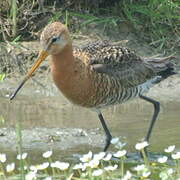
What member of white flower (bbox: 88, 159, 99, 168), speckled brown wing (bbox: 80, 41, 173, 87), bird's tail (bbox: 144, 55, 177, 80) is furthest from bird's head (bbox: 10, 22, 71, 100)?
white flower (bbox: 88, 159, 99, 168)

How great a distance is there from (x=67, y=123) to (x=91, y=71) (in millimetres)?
1319

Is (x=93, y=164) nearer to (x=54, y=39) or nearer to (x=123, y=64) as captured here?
(x=54, y=39)

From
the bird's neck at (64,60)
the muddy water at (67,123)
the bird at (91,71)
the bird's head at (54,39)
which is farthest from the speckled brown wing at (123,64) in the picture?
the muddy water at (67,123)

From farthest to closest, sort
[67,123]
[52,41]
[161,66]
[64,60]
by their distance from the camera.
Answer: [67,123] → [161,66] → [64,60] → [52,41]

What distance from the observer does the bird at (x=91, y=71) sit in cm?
750

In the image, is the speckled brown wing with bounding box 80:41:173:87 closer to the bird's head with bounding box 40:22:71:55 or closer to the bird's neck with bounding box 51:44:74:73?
the bird's neck with bounding box 51:44:74:73

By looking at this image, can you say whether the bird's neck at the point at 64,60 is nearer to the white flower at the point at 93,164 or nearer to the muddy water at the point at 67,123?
the muddy water at the point at 67,123

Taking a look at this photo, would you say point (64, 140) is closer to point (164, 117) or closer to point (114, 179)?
point (164, 117)

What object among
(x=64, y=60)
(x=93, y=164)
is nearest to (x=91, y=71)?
(x=64, y=60)

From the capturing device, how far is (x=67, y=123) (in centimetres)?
880

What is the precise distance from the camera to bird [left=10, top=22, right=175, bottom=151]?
7.50 metres

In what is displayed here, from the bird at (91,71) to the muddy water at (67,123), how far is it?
0.93ft

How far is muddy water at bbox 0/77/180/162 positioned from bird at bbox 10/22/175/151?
28 cm

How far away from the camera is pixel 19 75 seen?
32.9ft
